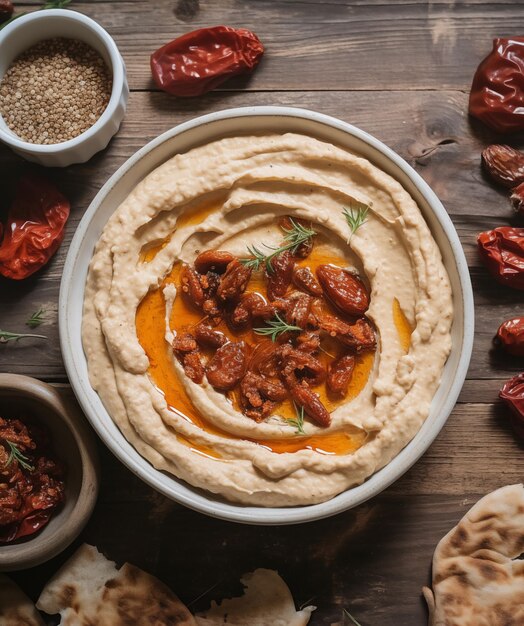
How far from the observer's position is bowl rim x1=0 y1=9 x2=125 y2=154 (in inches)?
185

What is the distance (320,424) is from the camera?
4375mm

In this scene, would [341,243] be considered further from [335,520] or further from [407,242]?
[335,520]

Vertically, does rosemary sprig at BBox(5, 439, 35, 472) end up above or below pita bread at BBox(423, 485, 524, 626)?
above

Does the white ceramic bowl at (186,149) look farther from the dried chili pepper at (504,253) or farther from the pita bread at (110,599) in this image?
the pita bread at (110,599)

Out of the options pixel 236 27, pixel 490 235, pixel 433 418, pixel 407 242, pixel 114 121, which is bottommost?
pixel 433 418

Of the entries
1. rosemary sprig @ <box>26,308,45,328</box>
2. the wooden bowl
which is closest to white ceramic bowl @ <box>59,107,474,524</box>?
the wooden bowl

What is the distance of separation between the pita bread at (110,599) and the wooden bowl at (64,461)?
1.31 ft

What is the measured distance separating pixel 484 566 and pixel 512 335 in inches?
60.3

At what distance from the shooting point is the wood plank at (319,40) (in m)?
5.11

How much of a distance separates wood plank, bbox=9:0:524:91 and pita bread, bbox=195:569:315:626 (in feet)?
11.0

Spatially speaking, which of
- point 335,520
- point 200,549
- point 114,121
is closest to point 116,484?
point 200,549

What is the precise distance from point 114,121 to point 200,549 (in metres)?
2.94

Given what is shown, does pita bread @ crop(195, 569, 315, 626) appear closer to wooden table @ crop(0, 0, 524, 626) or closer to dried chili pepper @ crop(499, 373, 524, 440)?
wooden table @ crop(0, 0, 524, 626)

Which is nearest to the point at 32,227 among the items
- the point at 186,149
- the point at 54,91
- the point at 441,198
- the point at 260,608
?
the point at 54,91
